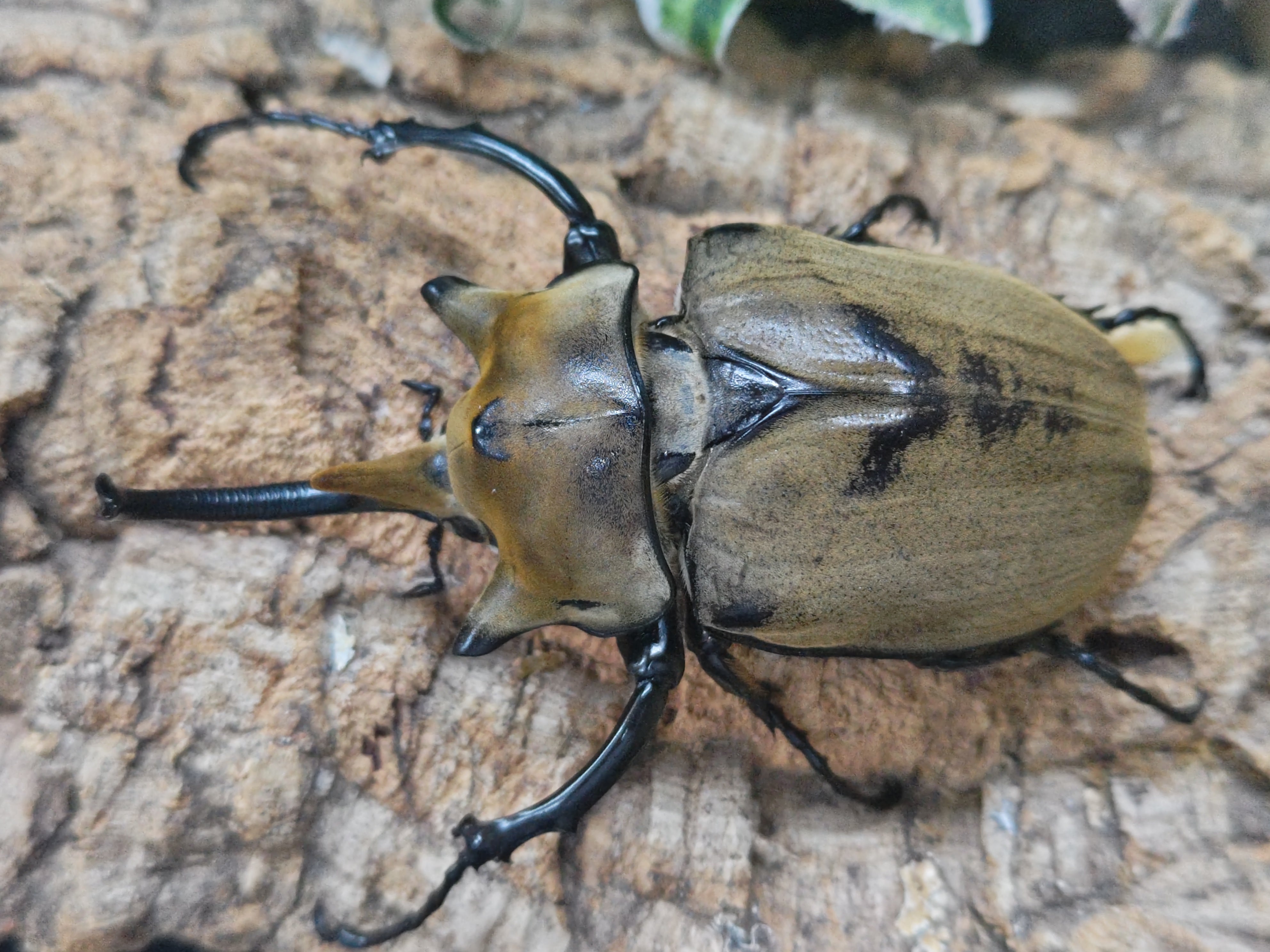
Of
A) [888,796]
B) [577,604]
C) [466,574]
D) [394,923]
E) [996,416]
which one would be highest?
[996,416]

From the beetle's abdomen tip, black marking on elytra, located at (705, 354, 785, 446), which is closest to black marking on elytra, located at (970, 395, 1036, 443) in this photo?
black marking on elytra, located at (705, 354, 785, 446)

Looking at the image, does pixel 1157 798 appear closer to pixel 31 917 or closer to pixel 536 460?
pixel 536 460

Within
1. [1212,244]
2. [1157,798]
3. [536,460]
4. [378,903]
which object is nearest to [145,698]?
[378,903]

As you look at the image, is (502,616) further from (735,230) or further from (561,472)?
(735,230)

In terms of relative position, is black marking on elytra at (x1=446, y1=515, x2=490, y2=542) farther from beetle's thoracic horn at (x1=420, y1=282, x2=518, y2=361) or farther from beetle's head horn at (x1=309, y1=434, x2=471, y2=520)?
beetle's thoracic horn at (x1=420, y1=282, x2=518, y2=361)

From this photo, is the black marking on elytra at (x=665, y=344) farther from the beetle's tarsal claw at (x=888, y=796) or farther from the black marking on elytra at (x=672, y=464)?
the beetle's tarsal claw at (x=888, y=796)

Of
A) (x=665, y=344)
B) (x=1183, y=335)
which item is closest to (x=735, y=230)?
(x=665, y=344)
